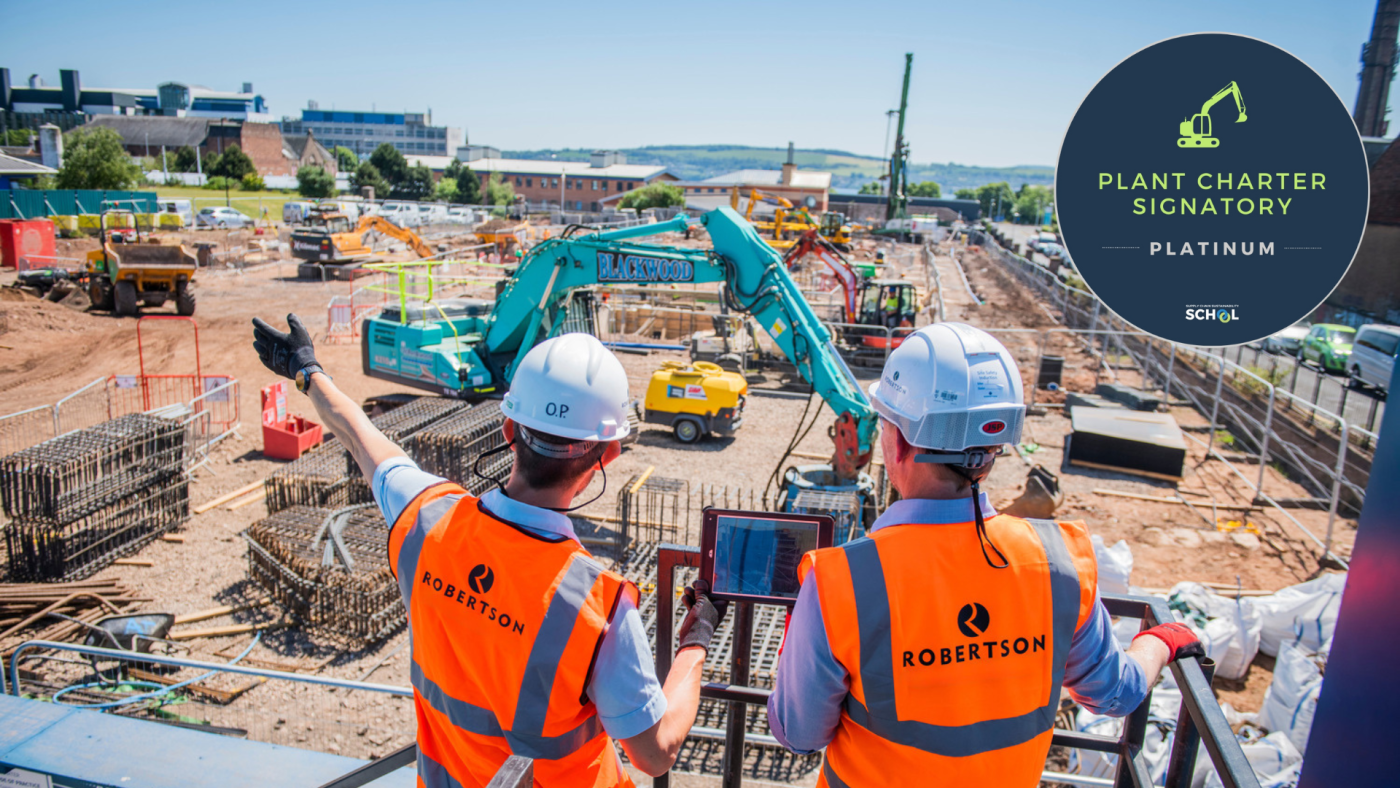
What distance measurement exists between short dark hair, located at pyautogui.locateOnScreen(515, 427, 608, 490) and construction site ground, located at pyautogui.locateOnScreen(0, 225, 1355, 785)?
5.55 meters

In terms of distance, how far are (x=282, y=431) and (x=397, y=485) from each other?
42.4 feet

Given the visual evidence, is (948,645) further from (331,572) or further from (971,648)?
(331,572)

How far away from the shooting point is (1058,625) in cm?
192

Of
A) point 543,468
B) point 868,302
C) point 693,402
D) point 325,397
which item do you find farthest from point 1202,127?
point 868,302

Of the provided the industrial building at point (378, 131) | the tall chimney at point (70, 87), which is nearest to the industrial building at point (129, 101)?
the tall chimney at point (70, 87)

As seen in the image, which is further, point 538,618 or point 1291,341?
point 1291,341

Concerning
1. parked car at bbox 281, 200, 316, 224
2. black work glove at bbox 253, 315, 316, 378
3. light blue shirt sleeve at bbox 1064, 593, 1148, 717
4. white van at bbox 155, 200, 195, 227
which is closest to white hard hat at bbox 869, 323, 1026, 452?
light blue shirt sleeve at bbox 1064, 593, 1148, 717

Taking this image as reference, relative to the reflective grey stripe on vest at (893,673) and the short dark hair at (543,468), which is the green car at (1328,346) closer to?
the reflective grey stripe on vest at (893,673)

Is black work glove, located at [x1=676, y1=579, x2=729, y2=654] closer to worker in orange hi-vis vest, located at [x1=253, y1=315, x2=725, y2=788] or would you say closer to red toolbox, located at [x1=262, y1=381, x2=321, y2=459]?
worker in orange hi-vis vest, located at [x1=253, y1=315, x2=725, y2=788]

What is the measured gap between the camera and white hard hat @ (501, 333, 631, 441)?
224 centimetres

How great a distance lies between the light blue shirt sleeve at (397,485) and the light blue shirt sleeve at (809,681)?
1127 millimetres

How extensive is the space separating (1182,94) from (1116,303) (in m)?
0.69

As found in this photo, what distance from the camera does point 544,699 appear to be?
202 cm

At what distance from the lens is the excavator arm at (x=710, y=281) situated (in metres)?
10.9
